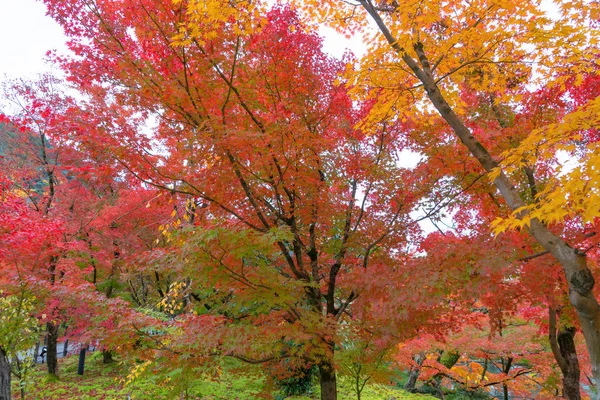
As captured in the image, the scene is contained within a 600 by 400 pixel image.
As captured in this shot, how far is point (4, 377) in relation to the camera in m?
7.19

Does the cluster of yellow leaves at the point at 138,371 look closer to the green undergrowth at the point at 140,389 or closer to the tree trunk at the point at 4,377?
the green undergrowth at the point at 140,389

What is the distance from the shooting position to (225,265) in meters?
4.29

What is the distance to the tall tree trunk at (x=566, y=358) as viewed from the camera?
6172mm

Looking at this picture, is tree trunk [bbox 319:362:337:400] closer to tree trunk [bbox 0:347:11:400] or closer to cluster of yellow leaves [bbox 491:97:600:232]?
cluster of yellow leaves [bbox 491:97:600:232]

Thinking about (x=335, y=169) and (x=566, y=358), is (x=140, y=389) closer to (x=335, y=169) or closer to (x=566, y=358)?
(x=335, y=169)

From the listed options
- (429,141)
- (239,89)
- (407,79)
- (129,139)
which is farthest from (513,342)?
(129,139)

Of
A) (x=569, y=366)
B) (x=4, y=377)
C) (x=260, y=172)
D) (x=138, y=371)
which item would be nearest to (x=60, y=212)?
(x=4, y=377)

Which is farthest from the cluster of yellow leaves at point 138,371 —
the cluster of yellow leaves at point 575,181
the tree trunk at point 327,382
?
the cluster of yellow leaves at point 575,181

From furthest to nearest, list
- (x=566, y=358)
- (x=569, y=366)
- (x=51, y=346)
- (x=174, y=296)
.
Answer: (x=51, y=346), (x=174, y=296), (x=566, y=358), (x=569, y=366)

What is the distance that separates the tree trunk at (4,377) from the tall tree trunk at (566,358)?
10.8 meters

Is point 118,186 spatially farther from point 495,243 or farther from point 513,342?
point 513,342

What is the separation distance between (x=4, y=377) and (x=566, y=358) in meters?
11.6

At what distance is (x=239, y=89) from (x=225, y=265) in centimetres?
231

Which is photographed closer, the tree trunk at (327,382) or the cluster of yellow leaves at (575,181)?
the cluster of yellow leaves at (575,181)
